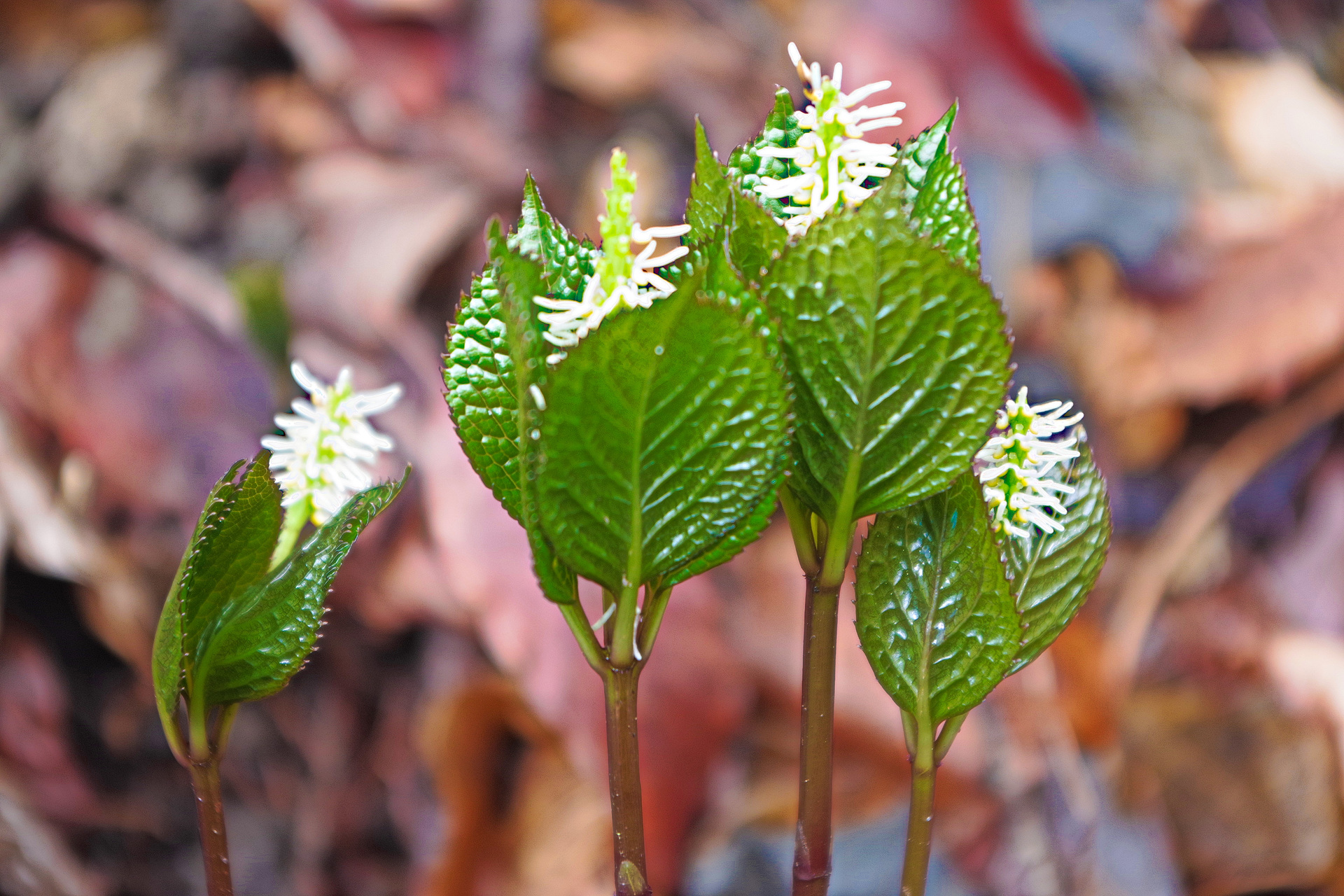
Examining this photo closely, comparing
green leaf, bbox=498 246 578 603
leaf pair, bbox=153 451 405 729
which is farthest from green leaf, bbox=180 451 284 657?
green leaf, bbox=498 246 578 603

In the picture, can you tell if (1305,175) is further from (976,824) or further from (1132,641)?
(976,824)

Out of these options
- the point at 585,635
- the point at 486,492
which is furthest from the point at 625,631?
the point at 486,492

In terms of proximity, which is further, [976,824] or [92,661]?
Answer: [92,661]

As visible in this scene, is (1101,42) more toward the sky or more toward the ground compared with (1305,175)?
more toward the sky

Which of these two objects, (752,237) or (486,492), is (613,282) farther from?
(486,492)

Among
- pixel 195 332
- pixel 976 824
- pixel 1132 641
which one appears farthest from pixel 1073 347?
pixel 195 332

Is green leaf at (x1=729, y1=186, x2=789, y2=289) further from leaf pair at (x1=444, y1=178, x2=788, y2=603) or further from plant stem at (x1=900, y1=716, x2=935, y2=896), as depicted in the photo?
plant stem at (x1=900, y1=716, x2=935, y2=896)

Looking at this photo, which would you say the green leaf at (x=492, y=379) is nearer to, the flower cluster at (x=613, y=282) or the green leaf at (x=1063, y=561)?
the flower cluster at (x=613, y=282)

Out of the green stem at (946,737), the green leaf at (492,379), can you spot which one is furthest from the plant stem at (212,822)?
the green stem at (946,737)
